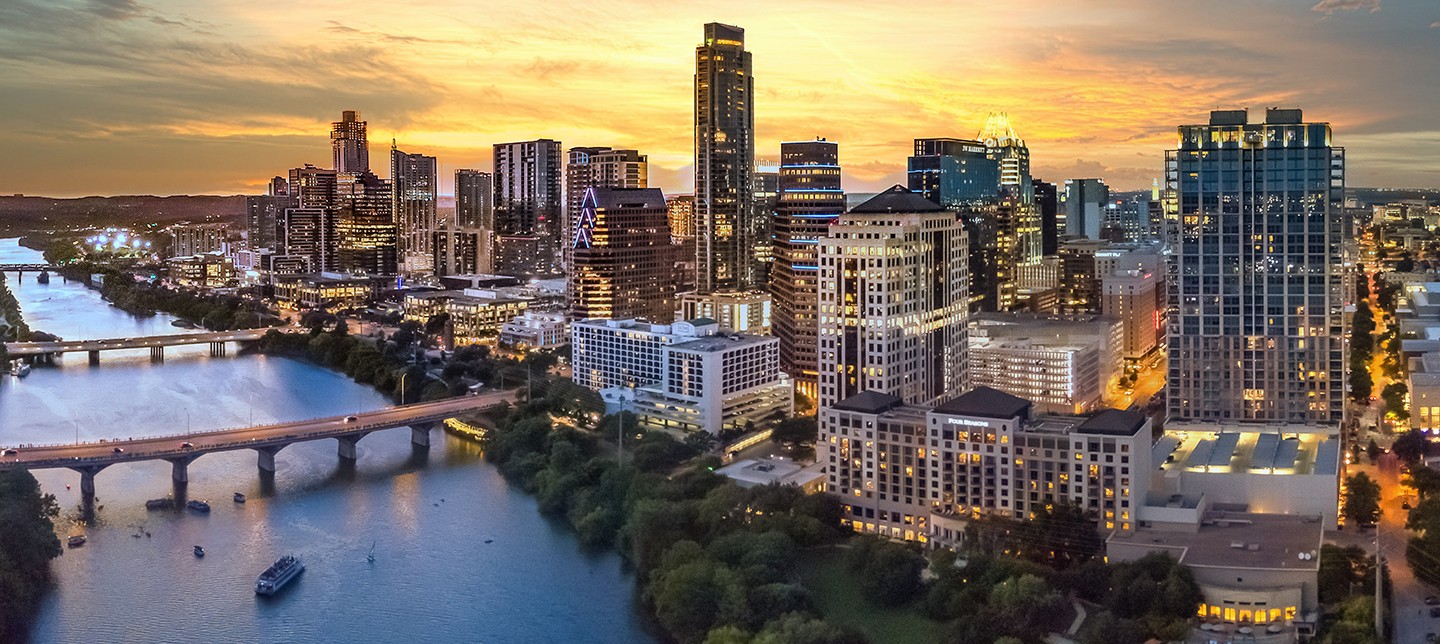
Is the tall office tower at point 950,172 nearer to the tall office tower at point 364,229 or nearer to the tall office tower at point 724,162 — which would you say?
the tall office tower at point 724,162

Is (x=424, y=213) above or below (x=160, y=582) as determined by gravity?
above

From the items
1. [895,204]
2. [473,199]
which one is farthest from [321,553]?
[473,199]

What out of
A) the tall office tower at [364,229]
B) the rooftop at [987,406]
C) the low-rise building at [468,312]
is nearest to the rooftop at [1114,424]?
the rooftop at [987,406]

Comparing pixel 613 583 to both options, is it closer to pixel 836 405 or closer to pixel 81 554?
pixel 836 405

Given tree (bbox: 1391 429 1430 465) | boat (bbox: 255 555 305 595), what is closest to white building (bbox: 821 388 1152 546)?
tree (bbox: 1391 429 1430 465)

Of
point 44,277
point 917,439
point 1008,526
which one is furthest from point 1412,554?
point 44,277

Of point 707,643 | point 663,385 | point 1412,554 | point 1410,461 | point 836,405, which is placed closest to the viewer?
point 707,643

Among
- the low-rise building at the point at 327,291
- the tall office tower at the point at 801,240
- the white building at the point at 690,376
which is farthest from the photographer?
the low-rise building at the point at 327,291
